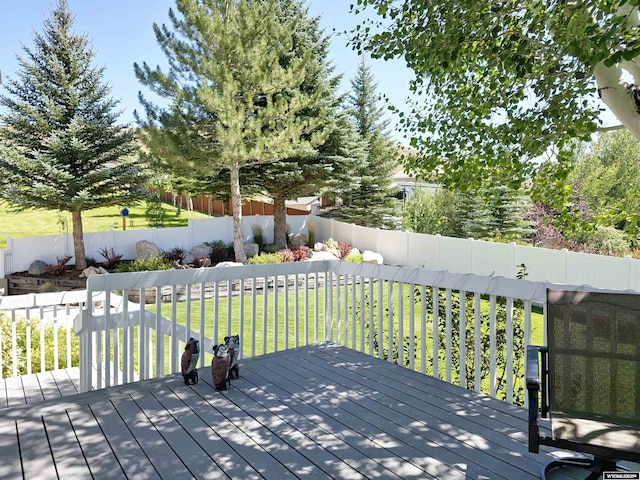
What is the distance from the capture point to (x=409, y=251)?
559 inches

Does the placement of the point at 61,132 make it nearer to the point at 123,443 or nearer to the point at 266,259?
the point at 266,259

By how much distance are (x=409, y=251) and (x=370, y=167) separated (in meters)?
4.70

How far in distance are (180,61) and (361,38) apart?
9.53m

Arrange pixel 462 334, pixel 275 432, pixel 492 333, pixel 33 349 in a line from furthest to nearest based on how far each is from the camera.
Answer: pixel 33 349, pixel 462 334, pixel 492 333, pixel 275 432

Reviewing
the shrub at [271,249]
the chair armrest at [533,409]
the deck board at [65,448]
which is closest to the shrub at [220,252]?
the shrub at [271,249]

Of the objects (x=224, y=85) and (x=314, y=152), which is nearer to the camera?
(x=224, y=85)

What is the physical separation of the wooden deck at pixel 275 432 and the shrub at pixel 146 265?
9.05 meters

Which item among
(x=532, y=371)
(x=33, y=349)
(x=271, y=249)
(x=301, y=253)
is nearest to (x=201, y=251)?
(x=271, y=249)

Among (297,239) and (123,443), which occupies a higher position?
(297,239)

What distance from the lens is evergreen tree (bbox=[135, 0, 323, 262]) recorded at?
12.5m

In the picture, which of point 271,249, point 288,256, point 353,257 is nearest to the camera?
point 288,256

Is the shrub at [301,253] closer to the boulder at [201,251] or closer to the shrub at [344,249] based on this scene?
the shrub at [344,249]

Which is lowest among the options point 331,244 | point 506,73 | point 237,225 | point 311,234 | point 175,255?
point 175,255

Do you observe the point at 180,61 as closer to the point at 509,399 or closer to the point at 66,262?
the point at 66,262
